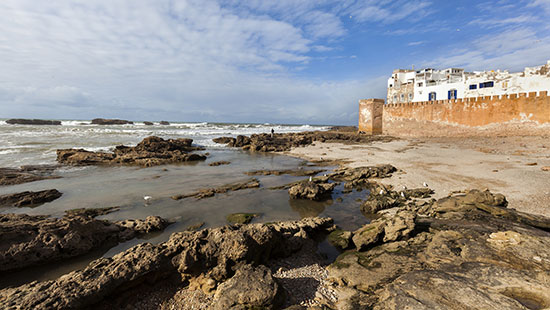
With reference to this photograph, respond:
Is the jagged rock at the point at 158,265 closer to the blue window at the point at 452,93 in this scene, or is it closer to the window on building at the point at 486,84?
the window on building at the point at 486,84

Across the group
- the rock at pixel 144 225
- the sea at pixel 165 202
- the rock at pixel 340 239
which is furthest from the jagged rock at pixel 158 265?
the rock at pixel 144 225

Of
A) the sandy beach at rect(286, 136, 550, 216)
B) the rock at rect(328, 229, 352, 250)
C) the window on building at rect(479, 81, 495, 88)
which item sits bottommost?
the rock at rect(328, 229, 352, 250)

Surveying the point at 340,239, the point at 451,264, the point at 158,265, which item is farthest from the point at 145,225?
the point at 451,264

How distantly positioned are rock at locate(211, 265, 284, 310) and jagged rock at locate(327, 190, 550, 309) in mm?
917

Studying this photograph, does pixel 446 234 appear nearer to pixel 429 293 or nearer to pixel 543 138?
pixel 429 293

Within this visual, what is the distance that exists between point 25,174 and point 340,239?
14.4 metres

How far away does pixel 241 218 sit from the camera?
6.52 meters

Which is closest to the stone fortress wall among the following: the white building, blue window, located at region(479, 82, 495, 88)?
the white building

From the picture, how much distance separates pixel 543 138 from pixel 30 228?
28.5 metres

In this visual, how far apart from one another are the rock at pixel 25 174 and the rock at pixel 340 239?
12778 mm

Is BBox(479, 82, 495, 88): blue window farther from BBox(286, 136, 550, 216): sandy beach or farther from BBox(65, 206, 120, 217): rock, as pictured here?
BBox(65, 206, 120, 217): rock

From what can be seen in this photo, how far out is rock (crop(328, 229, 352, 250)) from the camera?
16.5ft

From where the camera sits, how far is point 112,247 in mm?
5074

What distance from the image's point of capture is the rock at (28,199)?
24.9 ft
